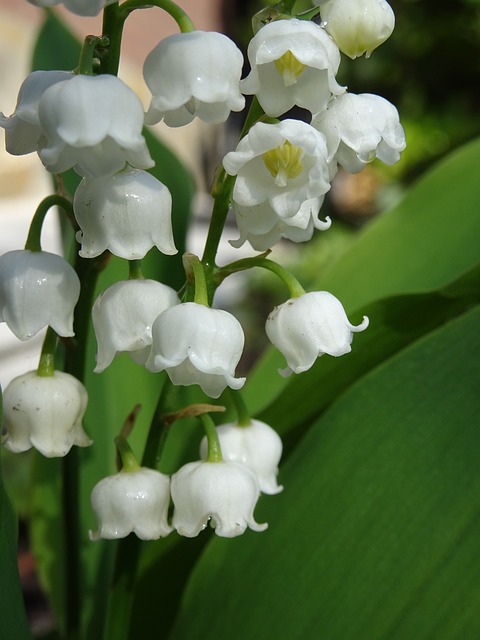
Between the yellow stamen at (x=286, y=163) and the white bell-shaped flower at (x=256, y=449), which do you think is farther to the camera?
the white bell-shaped flower at (x=256, y=449)

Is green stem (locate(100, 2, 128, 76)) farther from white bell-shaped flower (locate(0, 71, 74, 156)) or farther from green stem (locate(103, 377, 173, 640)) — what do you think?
green stem (locate(103, 377, 173, 640))

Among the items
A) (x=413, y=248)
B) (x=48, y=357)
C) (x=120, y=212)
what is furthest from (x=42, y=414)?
(x=413, y=248)

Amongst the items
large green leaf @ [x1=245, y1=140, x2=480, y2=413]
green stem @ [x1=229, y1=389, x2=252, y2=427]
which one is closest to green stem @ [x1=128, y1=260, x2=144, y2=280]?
green stem @ [x1=229, y1=389, x2=252, y2=427]

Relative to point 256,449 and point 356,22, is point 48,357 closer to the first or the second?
point 256,449

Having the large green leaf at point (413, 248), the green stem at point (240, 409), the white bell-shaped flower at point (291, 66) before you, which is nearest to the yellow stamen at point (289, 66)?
the white bell-shaped flower at point (291, 66)

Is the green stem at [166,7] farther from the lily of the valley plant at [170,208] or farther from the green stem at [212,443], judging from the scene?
the green stem at [212,443]
